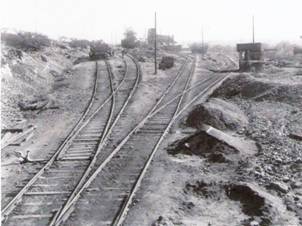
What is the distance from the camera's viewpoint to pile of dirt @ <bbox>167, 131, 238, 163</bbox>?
450 inches

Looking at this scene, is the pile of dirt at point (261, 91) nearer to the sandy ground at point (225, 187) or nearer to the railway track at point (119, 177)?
the railway track at point (119, 177)

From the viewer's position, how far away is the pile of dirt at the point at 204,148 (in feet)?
37.5

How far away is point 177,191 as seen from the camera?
9461 mm

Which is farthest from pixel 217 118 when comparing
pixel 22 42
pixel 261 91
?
pixel 22 42

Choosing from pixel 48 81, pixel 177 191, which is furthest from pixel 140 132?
pixel 48 81

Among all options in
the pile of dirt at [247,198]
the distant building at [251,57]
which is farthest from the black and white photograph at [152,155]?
the distant building at [251,57]

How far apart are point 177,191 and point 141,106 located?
9225 mm

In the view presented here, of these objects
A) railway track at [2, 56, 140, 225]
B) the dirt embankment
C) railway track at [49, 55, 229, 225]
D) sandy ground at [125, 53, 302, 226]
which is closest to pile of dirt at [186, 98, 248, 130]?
the dirt embankment

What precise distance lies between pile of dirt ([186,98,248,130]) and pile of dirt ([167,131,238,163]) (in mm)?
1710

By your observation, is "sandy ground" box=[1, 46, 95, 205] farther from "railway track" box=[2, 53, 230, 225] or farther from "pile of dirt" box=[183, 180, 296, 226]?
"pile of dirt" box=[183, 180, 296, 226]

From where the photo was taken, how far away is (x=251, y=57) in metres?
31.6

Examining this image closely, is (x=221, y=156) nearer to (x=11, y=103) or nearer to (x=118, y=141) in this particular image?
(x=118, y=141)

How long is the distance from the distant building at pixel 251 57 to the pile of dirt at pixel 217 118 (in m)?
15.2

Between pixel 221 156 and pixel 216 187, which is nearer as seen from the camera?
pixel 216 187
